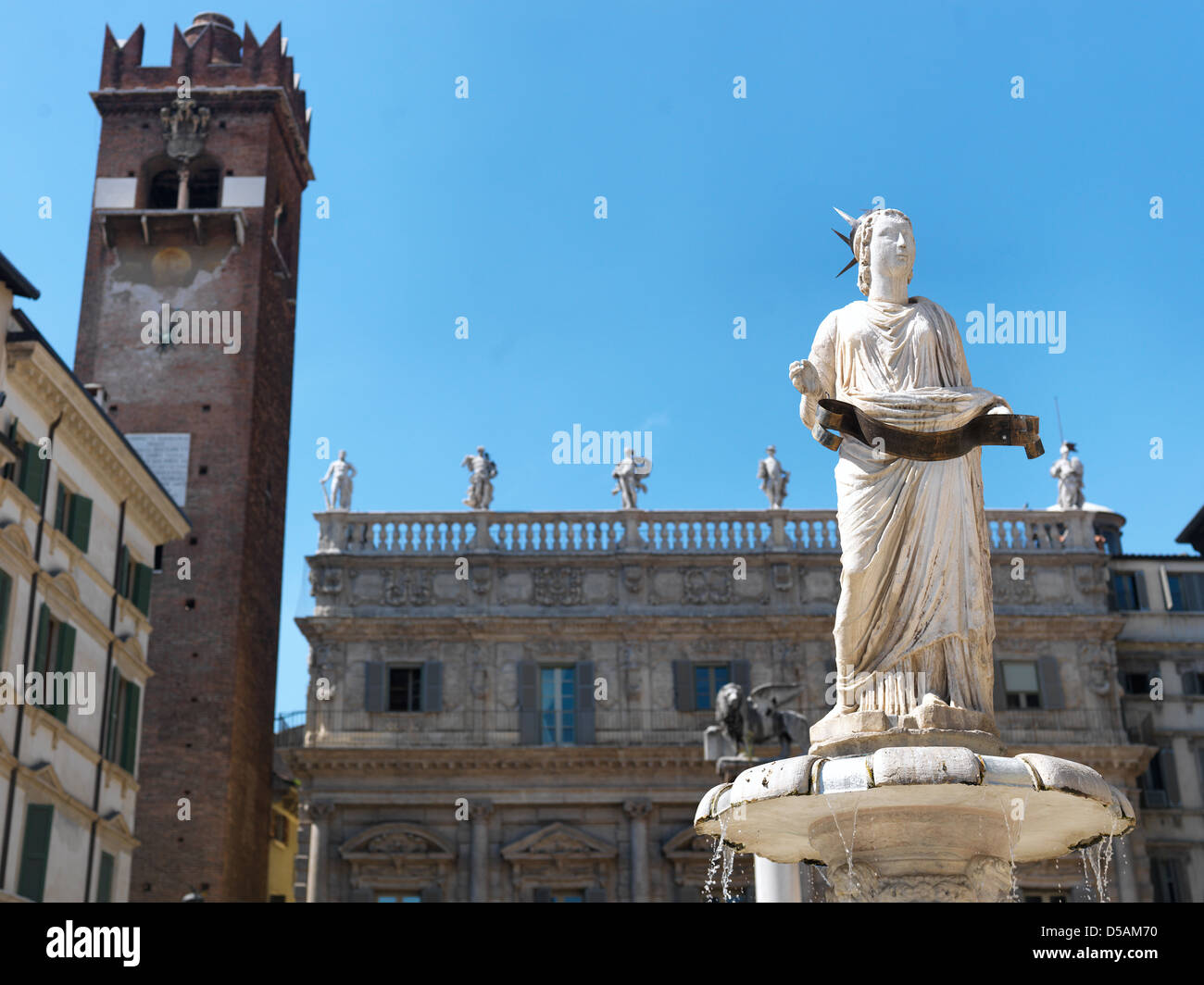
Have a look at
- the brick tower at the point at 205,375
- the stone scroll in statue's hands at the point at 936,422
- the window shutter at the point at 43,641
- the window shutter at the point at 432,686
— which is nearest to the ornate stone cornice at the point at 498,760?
the window shutter at the point at 432,686

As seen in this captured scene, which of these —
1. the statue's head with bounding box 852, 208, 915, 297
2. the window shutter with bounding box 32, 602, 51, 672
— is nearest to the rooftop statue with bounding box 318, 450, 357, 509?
the window shutter with bounding box 32, 602, 51, 672

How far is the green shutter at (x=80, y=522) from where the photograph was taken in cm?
2808

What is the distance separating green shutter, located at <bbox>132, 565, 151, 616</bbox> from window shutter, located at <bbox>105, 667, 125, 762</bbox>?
2154 mm

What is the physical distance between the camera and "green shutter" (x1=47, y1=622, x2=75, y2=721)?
1045 inches

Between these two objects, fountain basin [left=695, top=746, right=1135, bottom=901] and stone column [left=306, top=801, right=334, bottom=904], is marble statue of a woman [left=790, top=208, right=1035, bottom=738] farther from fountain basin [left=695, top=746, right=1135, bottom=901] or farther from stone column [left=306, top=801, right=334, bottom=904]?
stone column [left=306, top=801, right=334, bottom=904]

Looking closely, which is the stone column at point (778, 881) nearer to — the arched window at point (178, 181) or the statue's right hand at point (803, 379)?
the statue's right hand at point (803, 379)

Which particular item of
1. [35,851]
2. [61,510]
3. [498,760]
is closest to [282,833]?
[498,760]

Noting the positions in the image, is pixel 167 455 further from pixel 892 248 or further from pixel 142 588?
pixel 892 248

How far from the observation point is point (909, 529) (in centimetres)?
946

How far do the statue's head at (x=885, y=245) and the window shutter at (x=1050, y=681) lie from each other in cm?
3298

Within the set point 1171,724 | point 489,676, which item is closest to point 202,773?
point 489,676

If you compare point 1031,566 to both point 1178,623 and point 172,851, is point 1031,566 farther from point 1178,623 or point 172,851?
point 172,851

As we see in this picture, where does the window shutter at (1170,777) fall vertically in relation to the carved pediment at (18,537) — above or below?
below

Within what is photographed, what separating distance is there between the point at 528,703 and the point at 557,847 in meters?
3.95
